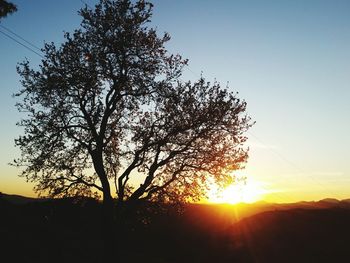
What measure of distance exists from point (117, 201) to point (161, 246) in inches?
1936

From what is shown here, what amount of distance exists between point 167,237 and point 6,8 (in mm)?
70465

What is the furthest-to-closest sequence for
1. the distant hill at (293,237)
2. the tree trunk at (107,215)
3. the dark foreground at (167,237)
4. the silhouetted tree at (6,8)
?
the distant hill at (293,237) → the dark foreground at (167,237) → the tree trunk at (107,215) → the silhouetted tree at (6,8)

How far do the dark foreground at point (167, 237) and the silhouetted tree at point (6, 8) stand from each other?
56.2 feet

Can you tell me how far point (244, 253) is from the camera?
5597cm

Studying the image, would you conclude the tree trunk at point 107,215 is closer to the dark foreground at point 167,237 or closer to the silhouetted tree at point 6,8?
the dark foreground at point 167,237

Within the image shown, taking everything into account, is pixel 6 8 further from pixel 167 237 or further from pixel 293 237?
pixel 167 237

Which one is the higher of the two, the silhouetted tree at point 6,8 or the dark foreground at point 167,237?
the silhouetted tree at point 6,8

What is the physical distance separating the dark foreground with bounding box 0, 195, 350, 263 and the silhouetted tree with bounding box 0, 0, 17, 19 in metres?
17.1

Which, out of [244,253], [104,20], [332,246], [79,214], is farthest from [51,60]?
[332,246]

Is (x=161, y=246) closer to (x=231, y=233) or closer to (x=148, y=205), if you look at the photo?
(x=231, y=233)

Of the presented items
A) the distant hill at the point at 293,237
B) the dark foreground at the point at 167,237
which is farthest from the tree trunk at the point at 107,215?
the distant hill at the point at 293,237

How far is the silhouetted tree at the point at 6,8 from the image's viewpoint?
21.4 metres

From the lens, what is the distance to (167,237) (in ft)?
273

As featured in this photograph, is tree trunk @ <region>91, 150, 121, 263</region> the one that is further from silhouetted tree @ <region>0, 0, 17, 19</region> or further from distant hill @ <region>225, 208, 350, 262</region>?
distant hill @ <region>225, 208, 350, 262</region>
